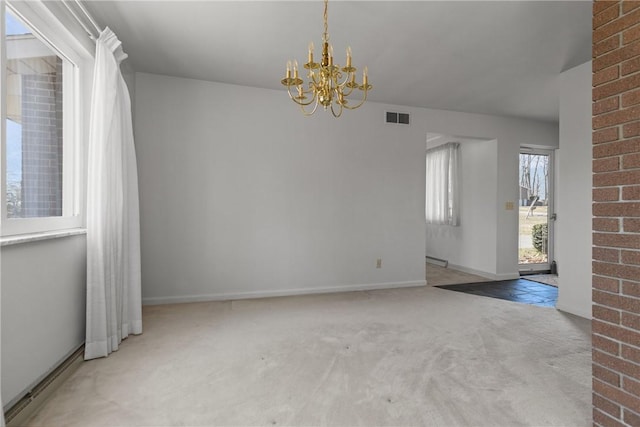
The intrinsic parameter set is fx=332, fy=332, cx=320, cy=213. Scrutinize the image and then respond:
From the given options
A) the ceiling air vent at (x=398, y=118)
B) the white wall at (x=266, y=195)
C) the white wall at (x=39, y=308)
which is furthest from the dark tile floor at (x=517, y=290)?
the white wall at (x=39, y=308)

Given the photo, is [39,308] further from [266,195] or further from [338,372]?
[266,195]

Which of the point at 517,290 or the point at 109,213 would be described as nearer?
the point at 109,213

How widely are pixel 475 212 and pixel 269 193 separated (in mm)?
3584

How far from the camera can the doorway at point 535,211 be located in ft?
18.7

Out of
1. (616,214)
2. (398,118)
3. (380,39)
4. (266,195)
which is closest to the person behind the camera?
(616,214)

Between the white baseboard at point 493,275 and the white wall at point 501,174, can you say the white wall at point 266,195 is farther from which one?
the white baseboard at point 493,275

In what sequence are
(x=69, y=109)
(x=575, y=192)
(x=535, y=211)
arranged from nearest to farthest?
(x=69, y=109), (x=575, y=192), (x=535, y=211)

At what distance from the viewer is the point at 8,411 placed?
64.3 inches

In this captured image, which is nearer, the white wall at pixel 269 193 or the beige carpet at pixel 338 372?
the beige carpet at pixel 338 372

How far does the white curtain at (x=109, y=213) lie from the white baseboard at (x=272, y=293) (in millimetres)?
954

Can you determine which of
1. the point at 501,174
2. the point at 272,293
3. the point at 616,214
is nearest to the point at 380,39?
the point at 616,214

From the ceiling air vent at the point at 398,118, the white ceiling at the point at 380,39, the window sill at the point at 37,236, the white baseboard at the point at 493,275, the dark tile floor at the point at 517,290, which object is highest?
the white ceiling at the point at 380,39

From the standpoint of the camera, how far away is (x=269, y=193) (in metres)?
4.12

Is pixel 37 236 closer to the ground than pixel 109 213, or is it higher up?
closer to the ground
